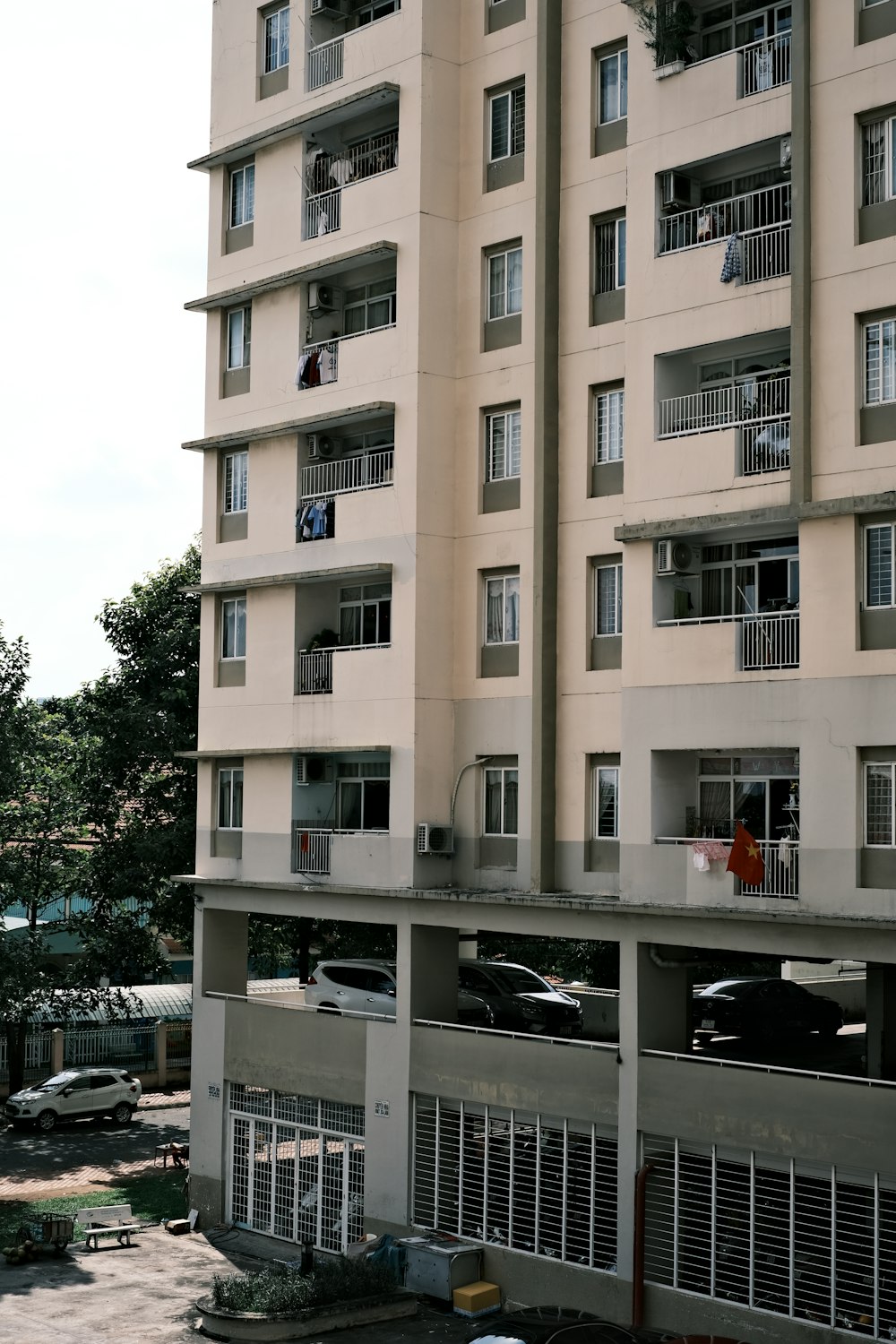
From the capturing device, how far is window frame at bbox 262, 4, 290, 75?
3086 centimetres

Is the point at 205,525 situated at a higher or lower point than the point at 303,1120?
higher

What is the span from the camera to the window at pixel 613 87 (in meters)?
25.7

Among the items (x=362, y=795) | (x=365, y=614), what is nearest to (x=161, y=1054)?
(x=362, y=795)

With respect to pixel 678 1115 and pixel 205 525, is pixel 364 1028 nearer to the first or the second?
pixel 678 1115

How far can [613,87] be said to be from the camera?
2591 cm

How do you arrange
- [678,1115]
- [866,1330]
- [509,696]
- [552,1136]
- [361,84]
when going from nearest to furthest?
[866,1330] < [678,1115] < [552,1136] < [509,696] < [361,84]

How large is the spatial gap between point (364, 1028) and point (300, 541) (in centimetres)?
883

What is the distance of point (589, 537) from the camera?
2580cm

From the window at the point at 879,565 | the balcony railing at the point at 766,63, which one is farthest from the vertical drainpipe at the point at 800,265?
the window at the point at 879,565

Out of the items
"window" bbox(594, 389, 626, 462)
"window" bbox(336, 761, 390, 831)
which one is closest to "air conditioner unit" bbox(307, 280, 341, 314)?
"window" bbox(594, 389, 626, 462)

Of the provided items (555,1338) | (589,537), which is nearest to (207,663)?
(589,537)

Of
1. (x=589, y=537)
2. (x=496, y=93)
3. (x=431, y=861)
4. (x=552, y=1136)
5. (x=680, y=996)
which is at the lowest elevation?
(x=552, y=1136)

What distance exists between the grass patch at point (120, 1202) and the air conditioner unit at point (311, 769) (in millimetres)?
9388

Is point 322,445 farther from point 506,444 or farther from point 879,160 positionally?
point 879,160
